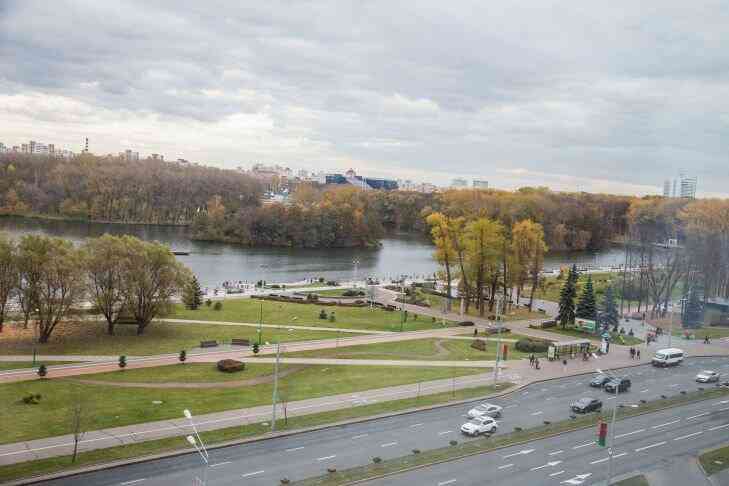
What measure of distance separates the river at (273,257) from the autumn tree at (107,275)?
2592cm

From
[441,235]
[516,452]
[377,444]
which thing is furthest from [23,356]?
[441,235]

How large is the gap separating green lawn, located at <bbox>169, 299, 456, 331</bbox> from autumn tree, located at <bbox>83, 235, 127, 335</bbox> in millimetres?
4621

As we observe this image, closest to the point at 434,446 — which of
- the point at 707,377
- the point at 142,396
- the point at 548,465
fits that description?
the point at 548,465

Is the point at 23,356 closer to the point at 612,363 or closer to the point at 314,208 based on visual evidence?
the point at 612,363

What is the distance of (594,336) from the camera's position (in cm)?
4666

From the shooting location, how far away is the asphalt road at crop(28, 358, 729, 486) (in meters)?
18.9

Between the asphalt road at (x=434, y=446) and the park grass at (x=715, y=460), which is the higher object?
the park grass at (x=715, y=460)

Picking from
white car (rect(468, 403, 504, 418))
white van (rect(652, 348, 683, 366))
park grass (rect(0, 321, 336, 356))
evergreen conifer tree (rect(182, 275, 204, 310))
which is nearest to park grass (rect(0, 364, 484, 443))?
park grass (rect(0, 321, 336, 356))

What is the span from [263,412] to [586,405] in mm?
14060

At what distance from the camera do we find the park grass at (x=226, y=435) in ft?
60.0

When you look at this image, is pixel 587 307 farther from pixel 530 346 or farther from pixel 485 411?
pixel 485 411

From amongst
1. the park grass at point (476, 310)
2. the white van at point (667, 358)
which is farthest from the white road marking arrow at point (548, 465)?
the park grass at point (476, 310)

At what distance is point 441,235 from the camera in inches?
2175

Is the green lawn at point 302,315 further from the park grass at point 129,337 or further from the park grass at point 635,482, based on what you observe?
the park grass at point 635,482
